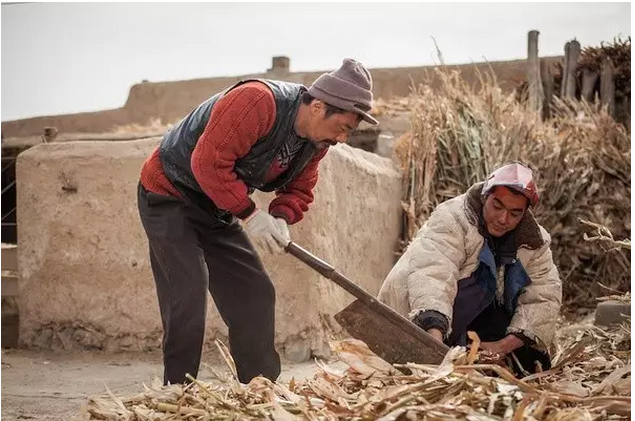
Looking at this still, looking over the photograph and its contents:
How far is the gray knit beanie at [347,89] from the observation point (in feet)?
9.17

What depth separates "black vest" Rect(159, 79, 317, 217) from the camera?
288 centimetres

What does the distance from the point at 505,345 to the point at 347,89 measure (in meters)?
1.08

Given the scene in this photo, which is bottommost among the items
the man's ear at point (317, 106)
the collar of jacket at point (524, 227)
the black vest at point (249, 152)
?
the collar of jacket at point (524, 227)

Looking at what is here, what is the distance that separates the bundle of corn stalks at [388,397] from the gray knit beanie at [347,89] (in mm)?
828

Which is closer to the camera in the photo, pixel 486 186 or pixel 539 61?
pixel 486 186

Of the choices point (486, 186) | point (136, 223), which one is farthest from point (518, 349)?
point (136, 223)

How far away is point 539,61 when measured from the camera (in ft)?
32.4

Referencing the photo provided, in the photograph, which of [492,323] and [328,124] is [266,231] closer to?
[328,124]

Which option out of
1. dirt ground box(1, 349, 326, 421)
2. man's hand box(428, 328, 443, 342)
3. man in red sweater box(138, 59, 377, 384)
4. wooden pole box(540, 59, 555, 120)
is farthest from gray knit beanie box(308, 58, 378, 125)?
wooden pole box(540, 59, 555, 120)

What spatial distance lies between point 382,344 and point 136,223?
98.0 inches

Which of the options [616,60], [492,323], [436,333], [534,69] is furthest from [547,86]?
[436,333]

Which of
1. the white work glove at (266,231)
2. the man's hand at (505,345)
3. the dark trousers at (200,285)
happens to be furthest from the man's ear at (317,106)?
the man's hand at (505,345)

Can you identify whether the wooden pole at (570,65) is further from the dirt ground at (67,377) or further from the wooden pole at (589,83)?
the dirt ground at (67,377)

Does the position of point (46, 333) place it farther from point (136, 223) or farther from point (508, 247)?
point (508, 247)
